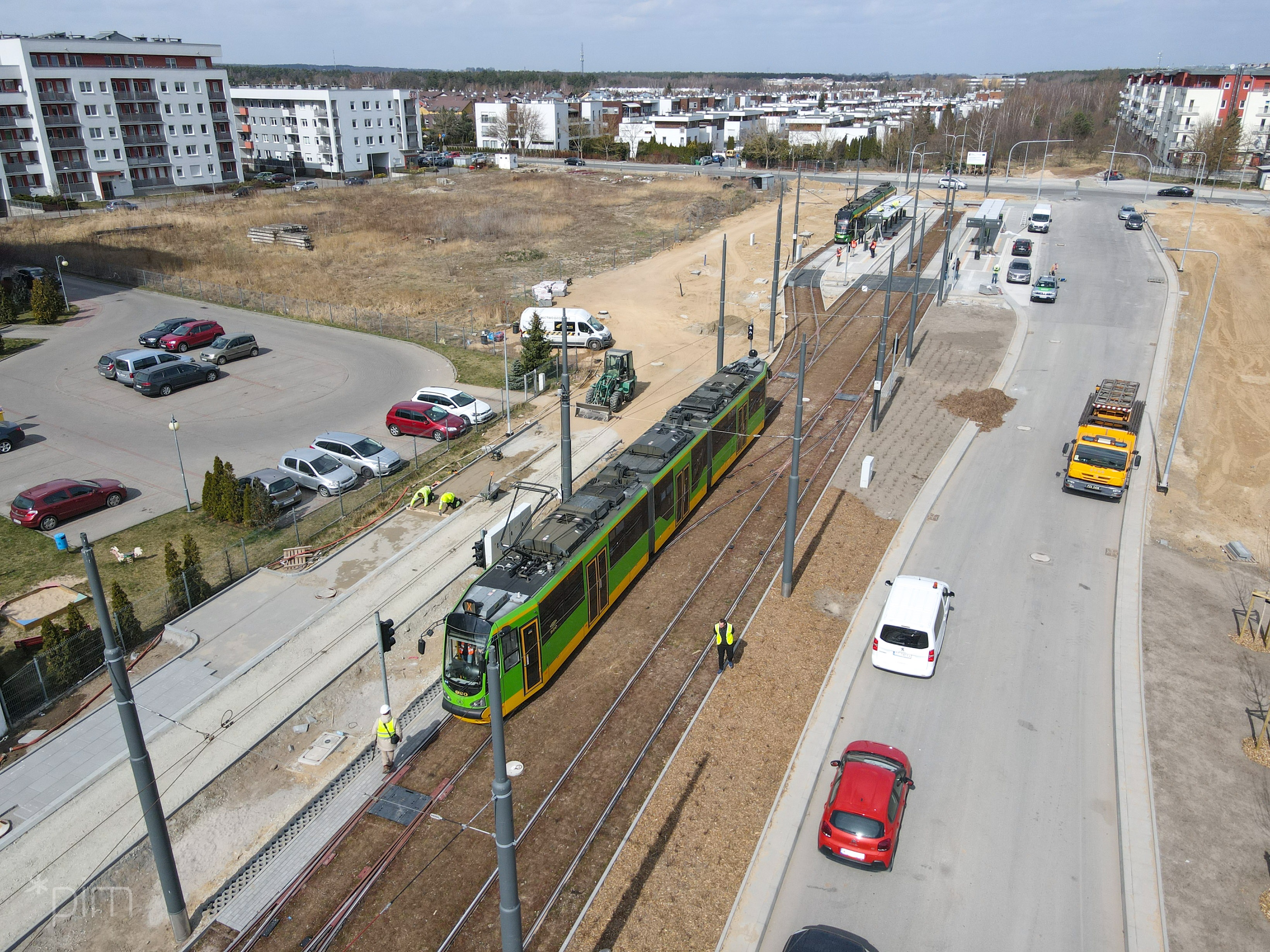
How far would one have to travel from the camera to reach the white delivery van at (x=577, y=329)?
42656 millimetres

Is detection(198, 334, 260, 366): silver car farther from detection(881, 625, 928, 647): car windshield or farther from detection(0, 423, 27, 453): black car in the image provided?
detection(881, 625, 928, 647): car windshield

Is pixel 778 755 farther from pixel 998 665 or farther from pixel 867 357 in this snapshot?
pixel 867 357

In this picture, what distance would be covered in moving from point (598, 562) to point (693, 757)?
4901 mm

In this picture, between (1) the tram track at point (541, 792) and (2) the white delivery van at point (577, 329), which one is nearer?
(1) the tram track at point (541, 792)

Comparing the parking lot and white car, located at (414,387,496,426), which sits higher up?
white car, located at (414,387,496,426)

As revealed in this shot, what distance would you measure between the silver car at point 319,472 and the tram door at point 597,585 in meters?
12.4

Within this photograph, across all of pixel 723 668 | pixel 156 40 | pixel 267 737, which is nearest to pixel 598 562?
pixel 723 668

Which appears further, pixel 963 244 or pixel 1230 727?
pixel 963 244

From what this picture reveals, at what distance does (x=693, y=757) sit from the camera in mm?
16094

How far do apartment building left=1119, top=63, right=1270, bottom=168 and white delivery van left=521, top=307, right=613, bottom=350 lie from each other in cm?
8464

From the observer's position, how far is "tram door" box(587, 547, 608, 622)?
18.7 metres

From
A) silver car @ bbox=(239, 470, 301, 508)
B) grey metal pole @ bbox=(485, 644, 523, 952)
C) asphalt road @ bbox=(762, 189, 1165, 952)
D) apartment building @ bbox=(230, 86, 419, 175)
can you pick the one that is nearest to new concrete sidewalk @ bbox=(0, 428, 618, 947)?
silver car @ bbox=(239, 470, 301, 508)

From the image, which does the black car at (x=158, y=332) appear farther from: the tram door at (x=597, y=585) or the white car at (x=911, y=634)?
the white car at (x=911, y=634)

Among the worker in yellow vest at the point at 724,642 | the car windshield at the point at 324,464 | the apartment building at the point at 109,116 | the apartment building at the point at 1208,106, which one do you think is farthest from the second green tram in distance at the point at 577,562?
the apartment building at the point at 1208,106
